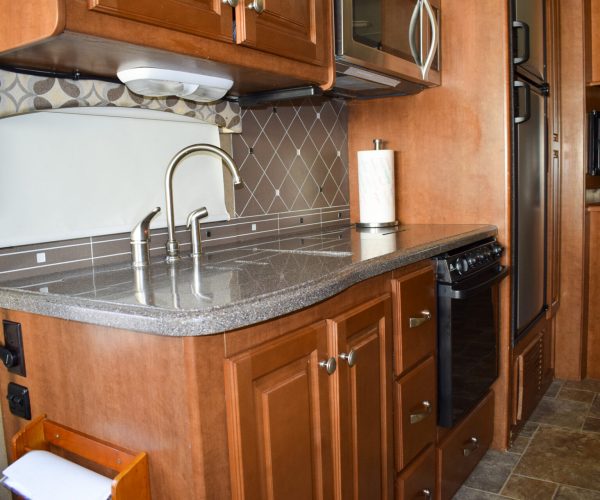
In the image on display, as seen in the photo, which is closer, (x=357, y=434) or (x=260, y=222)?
(x=357, y=434)

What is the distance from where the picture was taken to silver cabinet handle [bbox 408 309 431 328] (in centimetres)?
167

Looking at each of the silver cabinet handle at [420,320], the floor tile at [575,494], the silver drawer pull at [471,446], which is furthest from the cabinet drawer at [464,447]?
the silver cabinet handle at [420,320]

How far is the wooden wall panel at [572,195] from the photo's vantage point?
2979 millimetres

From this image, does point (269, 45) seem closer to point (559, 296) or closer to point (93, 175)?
point (93, 175)

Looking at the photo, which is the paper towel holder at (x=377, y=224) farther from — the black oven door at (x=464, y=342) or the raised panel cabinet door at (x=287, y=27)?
the raised panel cabinet door at (x=287, y=27)

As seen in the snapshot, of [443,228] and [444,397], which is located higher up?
[443,228]

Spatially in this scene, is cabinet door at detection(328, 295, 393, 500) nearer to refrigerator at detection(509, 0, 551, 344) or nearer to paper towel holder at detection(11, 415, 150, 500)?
paper towel holder at detection(11, 415, 150, 500)

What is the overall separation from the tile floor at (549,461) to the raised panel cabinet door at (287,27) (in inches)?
63.2

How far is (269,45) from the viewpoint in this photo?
1.52 m

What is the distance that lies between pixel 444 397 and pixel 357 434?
58 centimetres

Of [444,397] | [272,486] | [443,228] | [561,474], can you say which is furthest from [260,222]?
[561,474]

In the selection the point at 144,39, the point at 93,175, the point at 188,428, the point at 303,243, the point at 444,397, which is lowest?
the point at 444,397

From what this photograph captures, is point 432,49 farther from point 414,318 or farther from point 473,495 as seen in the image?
point 473,495

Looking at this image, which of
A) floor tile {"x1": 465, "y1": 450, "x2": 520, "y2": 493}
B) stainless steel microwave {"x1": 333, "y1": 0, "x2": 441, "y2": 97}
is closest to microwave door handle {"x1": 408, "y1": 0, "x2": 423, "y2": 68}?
stainless steel microwave {"x1": 333, "y1": 0, "x2": 441, "y2": 97}
